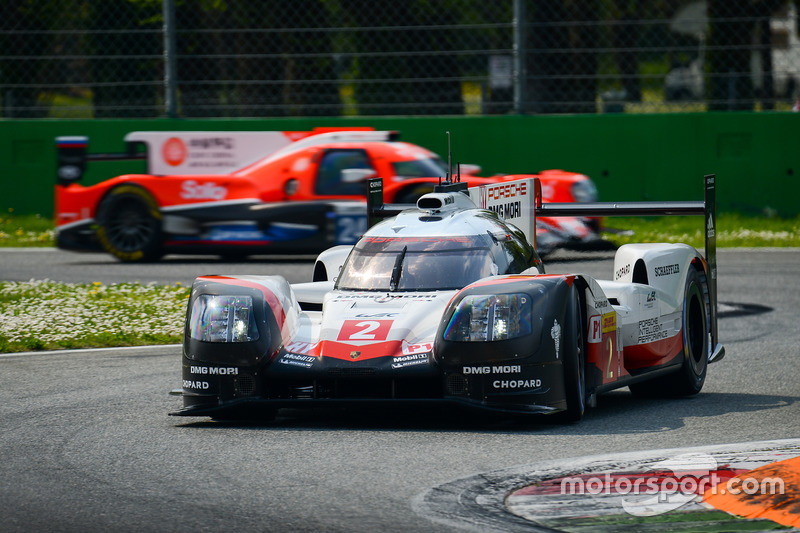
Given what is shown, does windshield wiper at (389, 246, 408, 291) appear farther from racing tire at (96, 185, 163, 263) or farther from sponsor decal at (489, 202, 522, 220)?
racing tire at (96, 185, 163, 263)

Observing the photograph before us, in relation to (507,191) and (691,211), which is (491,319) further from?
(507,191)

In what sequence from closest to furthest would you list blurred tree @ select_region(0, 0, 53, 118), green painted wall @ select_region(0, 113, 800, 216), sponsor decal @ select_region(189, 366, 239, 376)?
sponsor decal @ select_region(189, 366, 239, 376), green painted wall @ select_region(0, 113, 800, 216), blurred tree @ select_region(0, 0, 53, 118)

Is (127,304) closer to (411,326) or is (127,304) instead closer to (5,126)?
(411,326)

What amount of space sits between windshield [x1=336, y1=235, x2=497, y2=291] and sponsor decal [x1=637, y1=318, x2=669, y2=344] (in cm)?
103

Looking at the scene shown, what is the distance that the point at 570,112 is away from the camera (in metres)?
20.2

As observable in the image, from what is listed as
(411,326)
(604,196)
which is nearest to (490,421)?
(411,326)

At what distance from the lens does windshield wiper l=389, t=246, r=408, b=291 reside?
7.47m

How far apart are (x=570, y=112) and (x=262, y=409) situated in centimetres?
1393

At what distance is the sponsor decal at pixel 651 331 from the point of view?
7.82 m

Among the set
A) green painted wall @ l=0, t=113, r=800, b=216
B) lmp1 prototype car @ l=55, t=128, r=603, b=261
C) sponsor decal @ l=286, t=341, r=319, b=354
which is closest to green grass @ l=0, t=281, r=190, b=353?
lmp1 prototype car @ l=55, t=128, r=603, b=261

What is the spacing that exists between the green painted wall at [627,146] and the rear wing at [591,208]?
8.99 m

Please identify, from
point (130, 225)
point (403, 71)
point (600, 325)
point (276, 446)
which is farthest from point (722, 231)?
point (276, 446)

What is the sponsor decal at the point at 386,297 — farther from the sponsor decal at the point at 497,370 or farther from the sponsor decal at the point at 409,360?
the sponsor decal at the point at 497,370

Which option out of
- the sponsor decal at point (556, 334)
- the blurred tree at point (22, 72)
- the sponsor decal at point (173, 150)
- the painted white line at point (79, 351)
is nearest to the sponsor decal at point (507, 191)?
the sponsor decal at point (556, 334)
